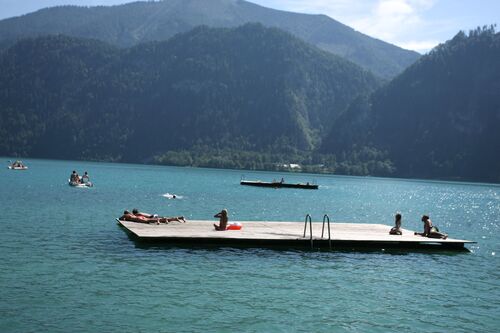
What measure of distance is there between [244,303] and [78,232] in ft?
63.3

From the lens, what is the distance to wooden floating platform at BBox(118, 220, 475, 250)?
110 feet

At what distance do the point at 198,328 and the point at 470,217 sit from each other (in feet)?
197

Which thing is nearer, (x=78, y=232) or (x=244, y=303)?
(x=244, y=303)

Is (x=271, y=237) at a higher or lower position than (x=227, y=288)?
higher

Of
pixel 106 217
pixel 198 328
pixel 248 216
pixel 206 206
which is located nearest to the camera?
pixel 198 328

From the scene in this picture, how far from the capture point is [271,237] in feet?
113

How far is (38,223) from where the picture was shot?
1620 inches

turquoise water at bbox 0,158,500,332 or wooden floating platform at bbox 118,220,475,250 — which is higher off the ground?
wooden floating platform at bbox 118,220,475,250

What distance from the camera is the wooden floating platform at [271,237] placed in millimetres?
33469

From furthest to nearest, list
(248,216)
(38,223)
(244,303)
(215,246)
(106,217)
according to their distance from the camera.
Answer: (248,216)
(106,217)
(38,223)
(215,246)
(244,303)

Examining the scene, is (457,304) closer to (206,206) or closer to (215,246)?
(215,246)

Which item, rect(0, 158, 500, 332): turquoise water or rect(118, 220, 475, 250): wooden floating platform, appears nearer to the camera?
rect(0, 158, 500, 332): turquoise water

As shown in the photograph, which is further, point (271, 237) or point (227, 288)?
point (271, 237)

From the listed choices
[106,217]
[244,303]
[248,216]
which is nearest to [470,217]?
[248,216]
